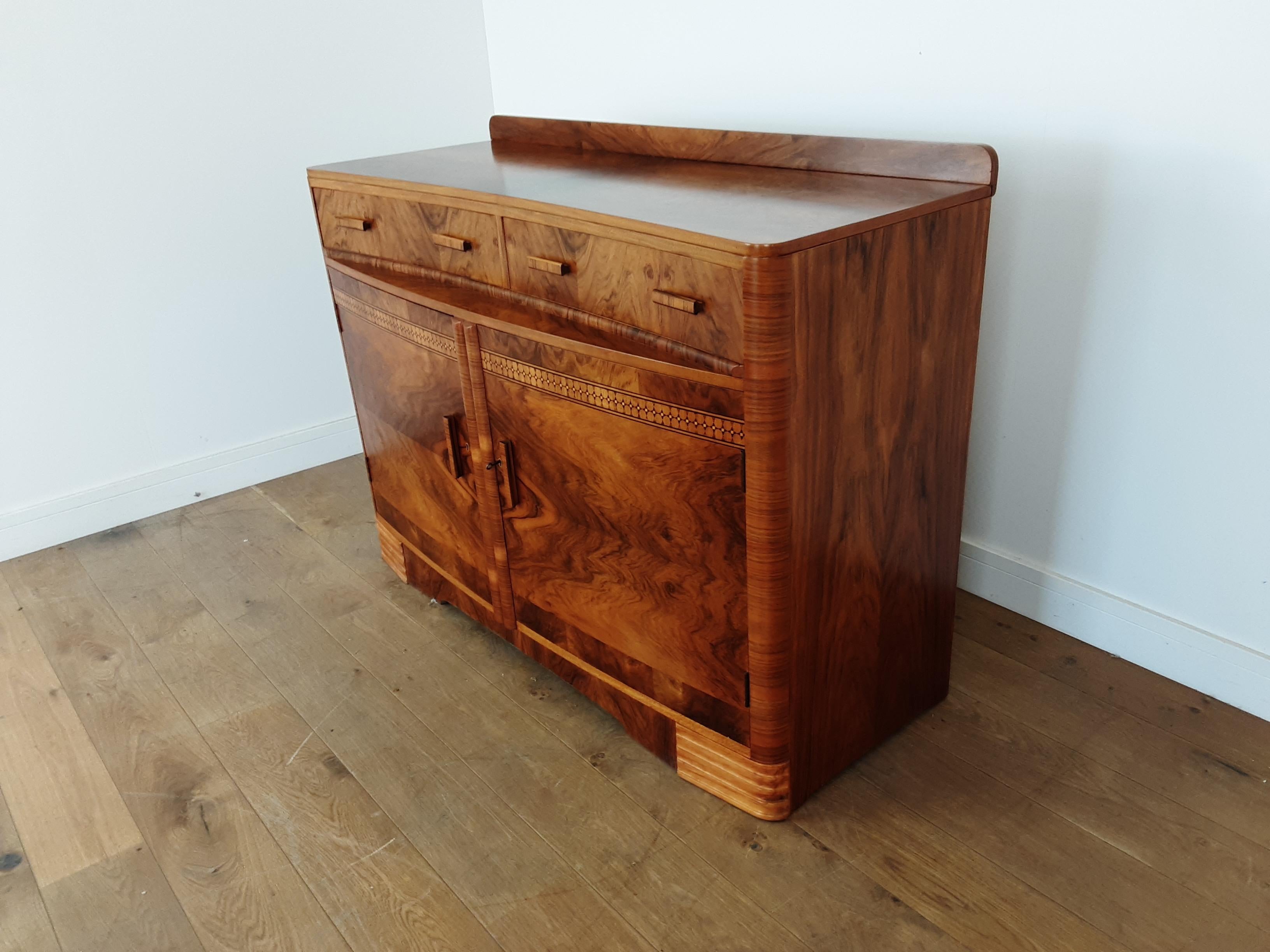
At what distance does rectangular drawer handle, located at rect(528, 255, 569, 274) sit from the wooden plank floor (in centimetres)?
78

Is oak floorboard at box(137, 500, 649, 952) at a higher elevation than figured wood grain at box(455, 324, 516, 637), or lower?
lower

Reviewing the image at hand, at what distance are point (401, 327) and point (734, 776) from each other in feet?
3.21

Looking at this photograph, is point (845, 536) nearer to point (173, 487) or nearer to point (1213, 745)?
point (1213, 745)

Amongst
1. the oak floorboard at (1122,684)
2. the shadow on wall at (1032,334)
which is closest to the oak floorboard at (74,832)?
the oak floorboard at (1122,684)

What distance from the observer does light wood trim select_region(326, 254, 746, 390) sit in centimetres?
128

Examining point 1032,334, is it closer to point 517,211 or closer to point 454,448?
point 517,211

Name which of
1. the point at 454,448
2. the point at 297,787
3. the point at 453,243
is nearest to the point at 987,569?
the point at 454,448

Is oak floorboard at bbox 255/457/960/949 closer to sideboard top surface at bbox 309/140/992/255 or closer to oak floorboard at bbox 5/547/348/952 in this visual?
oak floorboard at bbox 5/547/348/952

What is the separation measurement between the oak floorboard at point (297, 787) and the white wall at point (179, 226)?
0.43m

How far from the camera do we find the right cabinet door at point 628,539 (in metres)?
1.38

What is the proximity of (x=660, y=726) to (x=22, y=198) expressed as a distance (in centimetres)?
193

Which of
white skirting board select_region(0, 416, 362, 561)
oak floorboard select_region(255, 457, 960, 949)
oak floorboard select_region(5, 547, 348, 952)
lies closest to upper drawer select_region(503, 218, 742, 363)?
oak floorboard select_region(255, 457, 960, 949)

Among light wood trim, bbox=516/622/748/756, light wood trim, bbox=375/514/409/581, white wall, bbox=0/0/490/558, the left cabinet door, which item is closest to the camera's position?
light wood trim, bbox=516/622/748/756

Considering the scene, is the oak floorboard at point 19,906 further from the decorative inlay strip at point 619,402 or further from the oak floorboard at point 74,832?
the decorative inlay strip at point 619,402
